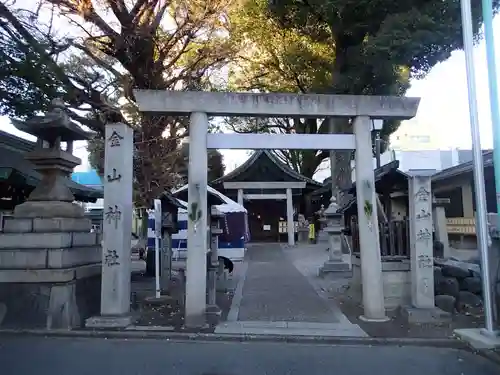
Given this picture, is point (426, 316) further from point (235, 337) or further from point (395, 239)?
point (235, 337)

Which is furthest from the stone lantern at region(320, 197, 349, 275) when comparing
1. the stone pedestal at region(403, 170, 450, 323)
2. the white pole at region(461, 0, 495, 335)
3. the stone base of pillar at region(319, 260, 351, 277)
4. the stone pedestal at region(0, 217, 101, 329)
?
the stone pedestal at region(0, 217, 101, 329)

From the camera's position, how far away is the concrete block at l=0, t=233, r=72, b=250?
24.7 feet

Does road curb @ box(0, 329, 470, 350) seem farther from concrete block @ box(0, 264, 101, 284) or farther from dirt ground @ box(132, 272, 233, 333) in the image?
concrete block @ box(0, 264, 101, 284)

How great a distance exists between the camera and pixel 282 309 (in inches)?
354

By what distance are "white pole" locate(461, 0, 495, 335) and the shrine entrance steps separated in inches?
78.9

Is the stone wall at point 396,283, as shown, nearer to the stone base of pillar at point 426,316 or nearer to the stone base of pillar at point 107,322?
the stone base of pillar at point 426,316

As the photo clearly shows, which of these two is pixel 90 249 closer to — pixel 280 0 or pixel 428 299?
pixel 428 299

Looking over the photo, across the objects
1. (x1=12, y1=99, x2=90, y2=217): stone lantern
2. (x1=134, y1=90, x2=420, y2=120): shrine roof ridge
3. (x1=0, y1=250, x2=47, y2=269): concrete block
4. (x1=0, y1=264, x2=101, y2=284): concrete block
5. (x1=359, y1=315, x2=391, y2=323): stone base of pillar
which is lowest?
(x1=359, y1=315, x2=391, y2=323): stone base of pillar

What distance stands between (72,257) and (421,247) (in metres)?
6.76

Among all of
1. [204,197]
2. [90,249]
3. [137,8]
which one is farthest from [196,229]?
[137,8]

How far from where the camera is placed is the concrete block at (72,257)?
24.5ft

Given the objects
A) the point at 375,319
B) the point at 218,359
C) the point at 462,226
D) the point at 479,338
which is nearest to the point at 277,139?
the point at 375,319

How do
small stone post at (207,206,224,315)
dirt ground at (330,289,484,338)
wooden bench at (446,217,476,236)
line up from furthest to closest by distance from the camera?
wooden bench at (446,217,476,236) → small stone post at (207,206,224,315) → dirt ground at (330,289,484,338)

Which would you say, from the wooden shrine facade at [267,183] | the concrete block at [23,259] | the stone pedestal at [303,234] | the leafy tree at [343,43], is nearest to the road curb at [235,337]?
the concrete block at [23,259]
